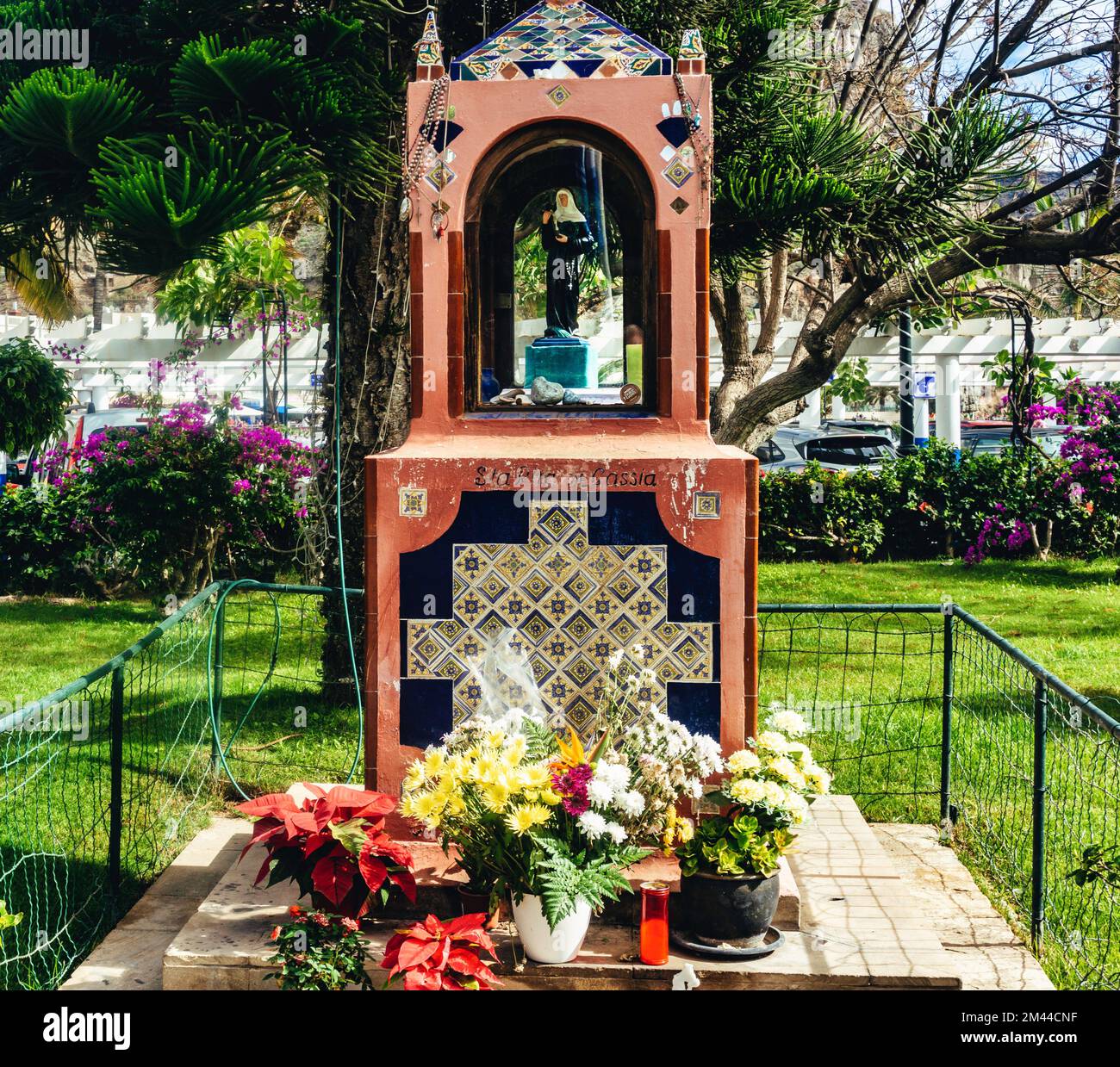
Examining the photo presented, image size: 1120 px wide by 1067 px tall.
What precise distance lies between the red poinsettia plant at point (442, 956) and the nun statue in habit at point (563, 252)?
2.92 m

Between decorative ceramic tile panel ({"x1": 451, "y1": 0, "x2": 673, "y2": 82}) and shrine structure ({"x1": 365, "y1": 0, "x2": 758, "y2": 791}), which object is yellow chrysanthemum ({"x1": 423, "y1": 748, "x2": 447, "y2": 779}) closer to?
shrine structure ({"x1": 365, "y1": 0, "x2": 758, "y2": 791})

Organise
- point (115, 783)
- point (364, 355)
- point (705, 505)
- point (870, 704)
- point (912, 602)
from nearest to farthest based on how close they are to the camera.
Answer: point (705, 505), point (115, 783), point (870, 704), point (364, 355), point (912, 602)

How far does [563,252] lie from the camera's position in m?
6.38

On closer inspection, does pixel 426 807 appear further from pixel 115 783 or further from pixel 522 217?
pixel 522 217

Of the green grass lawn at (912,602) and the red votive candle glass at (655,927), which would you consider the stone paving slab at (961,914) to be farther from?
the green grass lawn at (912,602)

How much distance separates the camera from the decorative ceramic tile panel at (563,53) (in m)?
5.67

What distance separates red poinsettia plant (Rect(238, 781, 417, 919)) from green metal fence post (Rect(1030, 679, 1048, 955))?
108 inches

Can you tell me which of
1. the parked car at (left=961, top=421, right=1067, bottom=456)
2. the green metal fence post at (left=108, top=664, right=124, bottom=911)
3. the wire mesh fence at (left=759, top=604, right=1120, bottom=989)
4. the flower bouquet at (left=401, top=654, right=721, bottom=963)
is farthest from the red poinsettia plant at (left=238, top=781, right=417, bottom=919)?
the parked car at (left=961, top=421, right=1067, bottom=456)

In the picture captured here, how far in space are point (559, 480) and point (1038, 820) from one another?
101 inches

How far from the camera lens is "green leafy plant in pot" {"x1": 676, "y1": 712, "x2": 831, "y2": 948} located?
16.0 ft

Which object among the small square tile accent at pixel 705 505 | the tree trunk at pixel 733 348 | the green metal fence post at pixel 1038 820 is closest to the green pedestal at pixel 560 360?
the small square tile accent at pixel 705 505

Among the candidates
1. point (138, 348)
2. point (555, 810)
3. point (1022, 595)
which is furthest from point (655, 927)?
point (138, 348)

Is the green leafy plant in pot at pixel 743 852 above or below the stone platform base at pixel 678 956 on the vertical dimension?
above
